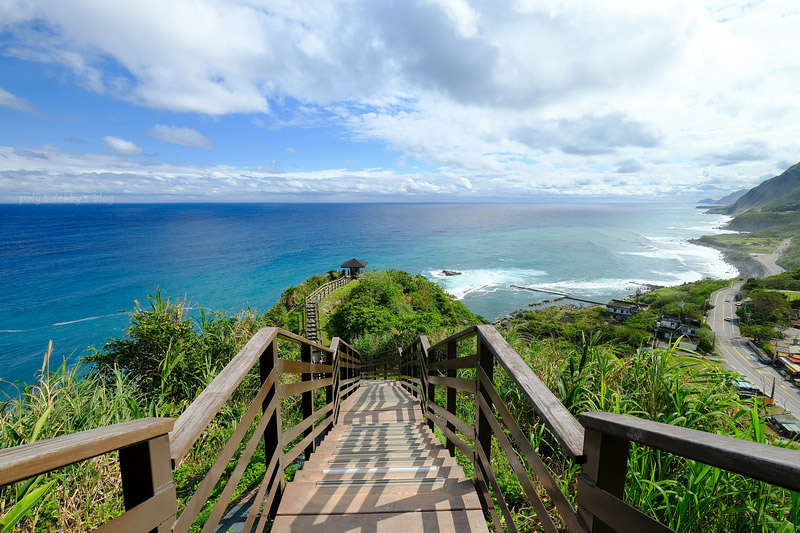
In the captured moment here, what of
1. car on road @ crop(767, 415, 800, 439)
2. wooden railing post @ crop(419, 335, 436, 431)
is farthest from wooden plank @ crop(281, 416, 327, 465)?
car on road @ crop(767, 415, 800, 439)

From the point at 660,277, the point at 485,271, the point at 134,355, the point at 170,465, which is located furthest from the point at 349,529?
the point at 660,277

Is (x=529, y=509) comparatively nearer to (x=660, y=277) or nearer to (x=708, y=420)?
(x=708, y=420)

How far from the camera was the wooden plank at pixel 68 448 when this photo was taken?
0.67 m

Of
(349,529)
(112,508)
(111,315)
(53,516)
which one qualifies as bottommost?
(111,315)

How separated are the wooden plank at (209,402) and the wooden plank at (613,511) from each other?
1168 mm

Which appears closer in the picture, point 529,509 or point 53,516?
point 53,516

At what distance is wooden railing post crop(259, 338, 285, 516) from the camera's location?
2201mm

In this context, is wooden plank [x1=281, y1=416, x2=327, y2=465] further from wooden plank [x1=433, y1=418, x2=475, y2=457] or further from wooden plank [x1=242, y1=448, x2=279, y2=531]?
wooden plank [x1=433, y1=418, x2=475, y2=457]

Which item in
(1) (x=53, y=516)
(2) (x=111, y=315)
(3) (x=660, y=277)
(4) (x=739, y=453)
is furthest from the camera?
(3) (x=660, y=277)

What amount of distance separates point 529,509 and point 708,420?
1491 millimetres

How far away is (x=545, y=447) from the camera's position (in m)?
3.18

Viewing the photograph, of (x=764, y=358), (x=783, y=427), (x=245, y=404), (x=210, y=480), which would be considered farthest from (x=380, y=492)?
(x=764, y=358)

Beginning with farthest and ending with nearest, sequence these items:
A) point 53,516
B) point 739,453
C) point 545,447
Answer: point 545,447 < point 53,516 < point 739,453

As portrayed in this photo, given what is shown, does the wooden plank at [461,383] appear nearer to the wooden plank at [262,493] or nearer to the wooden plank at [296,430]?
the wooden plank at [296,430]
